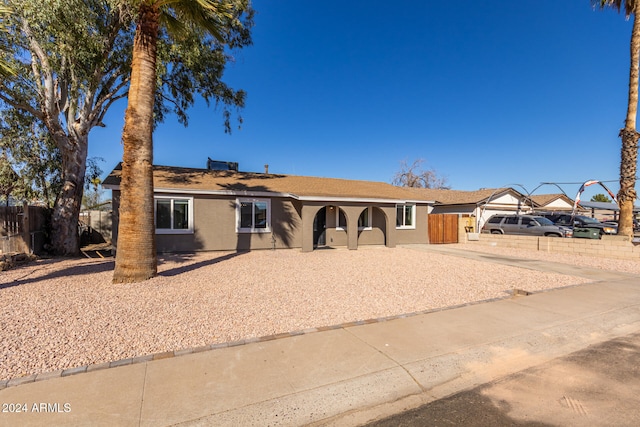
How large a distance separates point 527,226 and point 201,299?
756 inches

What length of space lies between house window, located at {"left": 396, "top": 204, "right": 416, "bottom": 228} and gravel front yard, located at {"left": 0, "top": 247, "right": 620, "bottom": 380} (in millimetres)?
6365

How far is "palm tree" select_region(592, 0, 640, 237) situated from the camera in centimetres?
1420

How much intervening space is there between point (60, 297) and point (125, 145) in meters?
3.52

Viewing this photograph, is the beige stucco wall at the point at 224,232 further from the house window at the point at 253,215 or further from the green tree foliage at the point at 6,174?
the green tree foliage at the point at 6,174

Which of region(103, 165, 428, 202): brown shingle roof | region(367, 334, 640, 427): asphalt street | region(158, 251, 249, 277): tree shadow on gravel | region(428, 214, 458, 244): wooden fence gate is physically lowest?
region(367, 334, 640, 427): asphalt street

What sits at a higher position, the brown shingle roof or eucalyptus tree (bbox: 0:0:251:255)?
eucalyptus tree (bbox: 0:0:251:255)

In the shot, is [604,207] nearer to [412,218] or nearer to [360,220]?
[412,218]

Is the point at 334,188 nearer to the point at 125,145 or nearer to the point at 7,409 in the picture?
the point at 125,145

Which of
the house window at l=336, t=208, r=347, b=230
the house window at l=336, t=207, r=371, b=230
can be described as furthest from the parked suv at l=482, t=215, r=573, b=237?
the house window at l=336, t=208, r=347, b=230

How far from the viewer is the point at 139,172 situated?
7586 millimetres

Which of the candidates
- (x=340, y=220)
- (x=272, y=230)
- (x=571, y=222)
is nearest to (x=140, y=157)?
(x=272, y=230)

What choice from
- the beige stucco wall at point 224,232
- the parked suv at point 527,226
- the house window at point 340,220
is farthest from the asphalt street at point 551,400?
the parked suv at point 527,226

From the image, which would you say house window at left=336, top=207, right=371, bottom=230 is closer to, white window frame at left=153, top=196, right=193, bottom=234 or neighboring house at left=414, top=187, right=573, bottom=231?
white window frame at left=153, top=196, right=193, bottom=234

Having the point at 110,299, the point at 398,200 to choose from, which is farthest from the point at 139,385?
the point at 398,200
